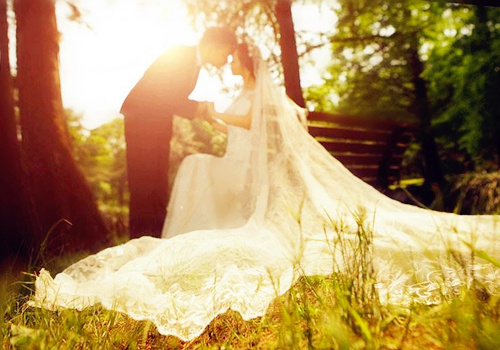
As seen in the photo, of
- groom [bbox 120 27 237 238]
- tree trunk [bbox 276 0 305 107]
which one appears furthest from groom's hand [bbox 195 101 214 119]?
tree trunk [bbox 276 0 305 107]

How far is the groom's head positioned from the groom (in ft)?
0.15

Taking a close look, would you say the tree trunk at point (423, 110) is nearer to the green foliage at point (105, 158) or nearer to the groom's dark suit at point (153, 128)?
the groom's dark suit at point (153, 128)

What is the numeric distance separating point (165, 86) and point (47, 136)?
5.31ft

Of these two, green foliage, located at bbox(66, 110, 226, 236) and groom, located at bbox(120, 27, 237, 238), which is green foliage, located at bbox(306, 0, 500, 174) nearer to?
groom, located at bbox(120, 27, 237, 238)

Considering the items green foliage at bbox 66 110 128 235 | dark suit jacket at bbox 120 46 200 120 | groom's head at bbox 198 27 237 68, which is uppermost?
groom's head at bbox 198 27 237 68

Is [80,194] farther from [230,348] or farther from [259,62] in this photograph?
[230,348]

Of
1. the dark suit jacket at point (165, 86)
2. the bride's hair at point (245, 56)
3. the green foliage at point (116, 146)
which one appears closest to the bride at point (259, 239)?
the bride's hair at point (245, 56)

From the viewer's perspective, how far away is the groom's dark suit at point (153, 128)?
4816 millimetres

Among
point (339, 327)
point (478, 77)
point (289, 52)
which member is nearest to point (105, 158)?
point (289, 52)

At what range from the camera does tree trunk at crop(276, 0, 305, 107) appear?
240 inches

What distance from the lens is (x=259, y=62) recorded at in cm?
432

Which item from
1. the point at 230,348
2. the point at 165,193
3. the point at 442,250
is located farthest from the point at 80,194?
the point at 442,250

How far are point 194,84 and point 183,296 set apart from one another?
11.2 feet

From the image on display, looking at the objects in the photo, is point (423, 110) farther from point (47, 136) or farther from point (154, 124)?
point (47, 136)
